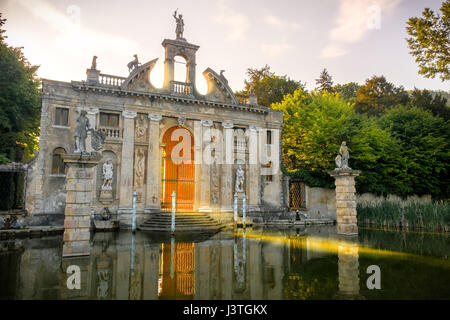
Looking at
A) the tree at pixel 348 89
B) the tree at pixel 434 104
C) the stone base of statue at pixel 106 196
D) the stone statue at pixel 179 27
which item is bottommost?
the stone base of statue at pixel 106 196

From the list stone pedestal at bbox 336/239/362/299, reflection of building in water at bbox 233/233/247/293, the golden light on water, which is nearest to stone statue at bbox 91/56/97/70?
reflection of building in water at bbox 233/233/247/293

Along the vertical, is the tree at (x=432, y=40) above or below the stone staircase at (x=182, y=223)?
above

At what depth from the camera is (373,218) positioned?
1853 centimetres

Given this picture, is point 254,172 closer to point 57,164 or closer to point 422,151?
point 57,164

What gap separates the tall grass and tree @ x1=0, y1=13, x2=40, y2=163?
23312 millimetres

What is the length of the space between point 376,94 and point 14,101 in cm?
3959

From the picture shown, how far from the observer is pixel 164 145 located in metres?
19.8

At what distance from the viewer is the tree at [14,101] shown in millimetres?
19609

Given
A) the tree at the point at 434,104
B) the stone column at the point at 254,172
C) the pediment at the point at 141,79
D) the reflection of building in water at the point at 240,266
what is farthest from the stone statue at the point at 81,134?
the tree at the point at 434,104

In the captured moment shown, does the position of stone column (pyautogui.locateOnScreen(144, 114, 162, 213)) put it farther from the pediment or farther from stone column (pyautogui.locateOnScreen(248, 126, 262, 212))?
stone column (pyautogui.locateOnScreen(248, 126, 262, 212))

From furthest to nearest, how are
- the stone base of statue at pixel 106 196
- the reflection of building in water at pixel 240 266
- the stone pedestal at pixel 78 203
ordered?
the stone base of statue at pixel 106 196
the stone pedestal at pixel 78 203
the reflection of building in water at pixel 240 266

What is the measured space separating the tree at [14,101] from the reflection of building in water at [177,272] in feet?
46.5

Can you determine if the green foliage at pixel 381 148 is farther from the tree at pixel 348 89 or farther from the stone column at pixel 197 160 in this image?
the tree at pixel 348 89
